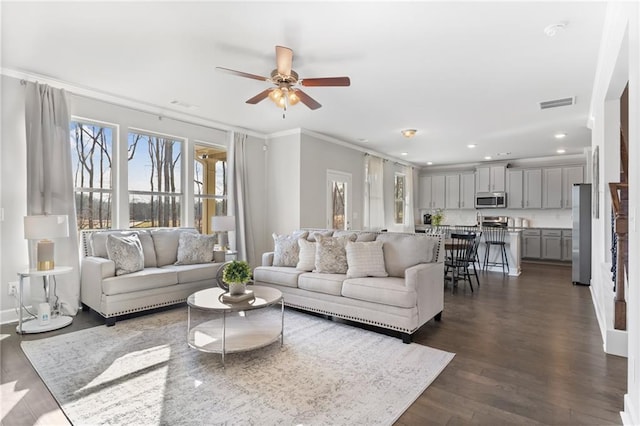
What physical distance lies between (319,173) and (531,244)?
5951mm

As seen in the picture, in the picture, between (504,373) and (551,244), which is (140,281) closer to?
(504,373)

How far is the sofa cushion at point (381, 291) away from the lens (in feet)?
10.5

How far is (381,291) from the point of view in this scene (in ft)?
11.0

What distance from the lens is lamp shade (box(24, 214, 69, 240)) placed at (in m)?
3.41

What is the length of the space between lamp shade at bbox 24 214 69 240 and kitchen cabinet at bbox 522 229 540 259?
9493mm

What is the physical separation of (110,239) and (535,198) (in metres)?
9.42

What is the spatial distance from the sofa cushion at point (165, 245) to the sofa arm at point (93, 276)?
73 cm

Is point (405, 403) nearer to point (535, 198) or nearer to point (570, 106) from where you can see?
point (570, 106)

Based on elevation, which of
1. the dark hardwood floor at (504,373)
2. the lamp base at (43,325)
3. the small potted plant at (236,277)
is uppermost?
the small potted plant at (236,277)

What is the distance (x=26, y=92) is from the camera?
3805 millimetres

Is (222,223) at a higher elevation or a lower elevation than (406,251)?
higher

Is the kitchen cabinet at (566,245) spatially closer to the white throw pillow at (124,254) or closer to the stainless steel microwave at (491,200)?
the stainless steel microwave at (491,200)

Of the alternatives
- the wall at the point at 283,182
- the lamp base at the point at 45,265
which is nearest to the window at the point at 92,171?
the lamp base at the point at 45,265

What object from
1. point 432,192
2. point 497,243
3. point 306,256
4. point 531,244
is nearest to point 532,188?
point 531,244
